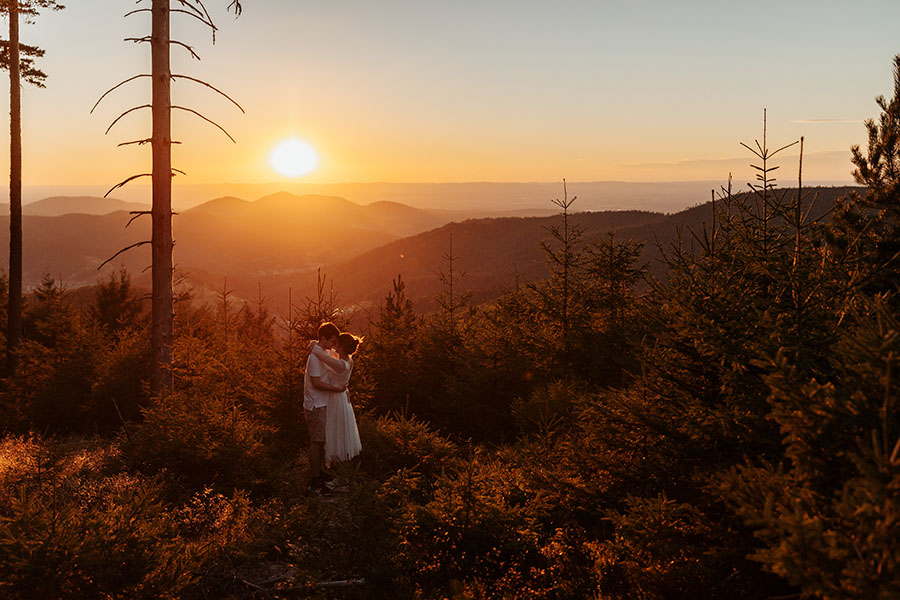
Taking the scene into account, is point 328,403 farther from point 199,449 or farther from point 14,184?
point 14,184

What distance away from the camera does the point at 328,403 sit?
23.5ft

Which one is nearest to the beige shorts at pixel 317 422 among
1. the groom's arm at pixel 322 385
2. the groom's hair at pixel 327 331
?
the groom's arm at pixel 322 385

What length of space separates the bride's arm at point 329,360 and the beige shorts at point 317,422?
1.83 feet

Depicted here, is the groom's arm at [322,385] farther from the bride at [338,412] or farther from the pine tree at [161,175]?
the pine tree at [161,175]

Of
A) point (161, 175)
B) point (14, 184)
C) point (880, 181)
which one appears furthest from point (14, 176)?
point (880, 181)

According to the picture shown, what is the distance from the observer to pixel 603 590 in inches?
177

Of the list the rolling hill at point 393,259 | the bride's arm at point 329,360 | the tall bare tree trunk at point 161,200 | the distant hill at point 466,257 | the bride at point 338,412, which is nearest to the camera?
the bride's arm at point 329,360

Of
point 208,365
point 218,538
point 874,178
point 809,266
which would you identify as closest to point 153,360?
point 208,365

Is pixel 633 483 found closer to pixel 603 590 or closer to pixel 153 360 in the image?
pixel 603 590

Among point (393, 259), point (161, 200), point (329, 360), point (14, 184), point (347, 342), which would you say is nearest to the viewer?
point (329, 360)

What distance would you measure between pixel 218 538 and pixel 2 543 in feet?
7.37

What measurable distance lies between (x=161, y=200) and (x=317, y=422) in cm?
562

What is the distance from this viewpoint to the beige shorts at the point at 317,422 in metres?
7.18

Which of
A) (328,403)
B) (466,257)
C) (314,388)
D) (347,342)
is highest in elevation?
(466,257)
